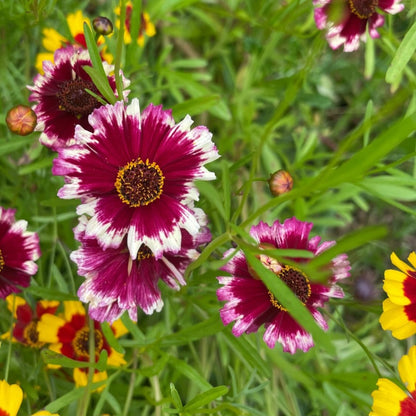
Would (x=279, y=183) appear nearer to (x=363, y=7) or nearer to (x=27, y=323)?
(x=363, y=7)

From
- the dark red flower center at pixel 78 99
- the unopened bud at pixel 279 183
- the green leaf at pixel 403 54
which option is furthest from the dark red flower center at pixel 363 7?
the dark red flower center at pixel 78 99

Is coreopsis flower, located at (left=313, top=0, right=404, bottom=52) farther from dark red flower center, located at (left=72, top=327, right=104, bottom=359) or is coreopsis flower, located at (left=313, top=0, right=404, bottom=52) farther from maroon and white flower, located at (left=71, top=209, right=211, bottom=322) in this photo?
dark red flower center, located at (left=72, top=327, right=104, bottom=359)

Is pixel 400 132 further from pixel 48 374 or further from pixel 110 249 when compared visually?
pixel 48 374

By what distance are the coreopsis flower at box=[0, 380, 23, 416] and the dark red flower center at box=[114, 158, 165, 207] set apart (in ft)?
1.00

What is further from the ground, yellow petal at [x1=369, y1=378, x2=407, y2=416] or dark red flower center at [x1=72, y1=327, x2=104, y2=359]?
yellow petal at [x1=369, y1=378, x2=407, y2=416]

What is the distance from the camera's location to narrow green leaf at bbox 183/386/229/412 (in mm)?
786

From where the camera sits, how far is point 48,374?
101 centimetres

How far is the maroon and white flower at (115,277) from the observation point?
73 centimetres

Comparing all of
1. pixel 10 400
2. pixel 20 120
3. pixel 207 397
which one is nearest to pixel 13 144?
pixel 20 120

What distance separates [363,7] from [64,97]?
1.87 ft

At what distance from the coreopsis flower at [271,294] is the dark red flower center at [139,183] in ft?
0.46

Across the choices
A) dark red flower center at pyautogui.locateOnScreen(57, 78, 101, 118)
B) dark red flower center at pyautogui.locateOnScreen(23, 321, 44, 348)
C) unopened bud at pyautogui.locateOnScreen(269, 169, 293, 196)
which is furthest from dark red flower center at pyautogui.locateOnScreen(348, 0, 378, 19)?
dark red flower center at pyautogui.locateOnScreen(23, 321, 44, 348)

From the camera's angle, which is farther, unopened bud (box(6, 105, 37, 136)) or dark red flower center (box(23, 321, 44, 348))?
dark red flower center (box(23, 321, 44, 348))

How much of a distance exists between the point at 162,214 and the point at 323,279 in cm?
32
